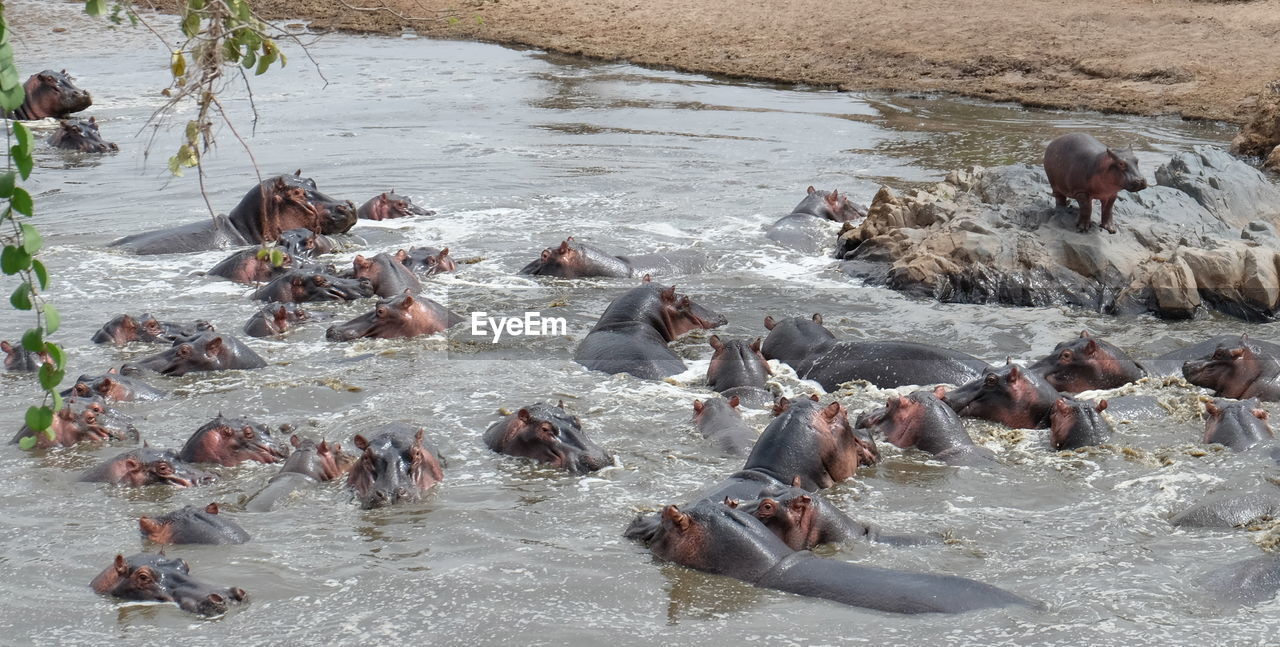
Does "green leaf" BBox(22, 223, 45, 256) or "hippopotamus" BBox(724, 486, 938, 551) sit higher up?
"green leaf" BBox(22, 223, 45, 256)

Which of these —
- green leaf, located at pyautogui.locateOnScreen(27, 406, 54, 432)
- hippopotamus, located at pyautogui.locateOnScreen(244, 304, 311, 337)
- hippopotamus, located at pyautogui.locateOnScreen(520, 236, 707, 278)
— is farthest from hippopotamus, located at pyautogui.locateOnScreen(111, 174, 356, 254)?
green leaf, located at pyautogui.locateOnScreen(27, 406, 54, 432)

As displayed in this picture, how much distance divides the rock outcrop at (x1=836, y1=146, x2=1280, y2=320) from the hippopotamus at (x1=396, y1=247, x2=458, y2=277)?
2.96 metres

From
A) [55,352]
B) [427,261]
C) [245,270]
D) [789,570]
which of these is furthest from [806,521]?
[245,270]

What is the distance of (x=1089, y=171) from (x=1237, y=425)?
2979 millimetres

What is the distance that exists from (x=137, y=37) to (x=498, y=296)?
1726 centimetres

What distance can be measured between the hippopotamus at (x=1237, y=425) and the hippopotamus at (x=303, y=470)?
4.08 meters

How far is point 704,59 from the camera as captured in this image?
1980 centimetres

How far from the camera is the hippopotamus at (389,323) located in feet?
29.0

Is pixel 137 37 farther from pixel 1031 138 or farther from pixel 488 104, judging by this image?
pixel 1031 138

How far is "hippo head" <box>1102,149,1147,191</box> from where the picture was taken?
29.5 feet

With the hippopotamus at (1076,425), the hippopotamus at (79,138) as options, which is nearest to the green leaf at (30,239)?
the hippopotamus at (1076,425)

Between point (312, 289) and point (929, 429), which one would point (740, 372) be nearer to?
point (929, 429)

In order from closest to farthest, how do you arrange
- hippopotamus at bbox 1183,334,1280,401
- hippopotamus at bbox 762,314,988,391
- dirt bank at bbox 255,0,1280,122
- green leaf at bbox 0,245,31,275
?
green leaf at bbox 0,245,31,275
hippopotamus at bbox 1183,334,1280,401
hippopotamus at bbox 762,314,988,391
dirt bank at bbox 255,0,1280,122

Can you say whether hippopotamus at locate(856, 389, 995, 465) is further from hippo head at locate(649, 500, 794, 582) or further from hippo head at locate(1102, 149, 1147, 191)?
hippo head at locate(1102, 149, 1147, 191)
